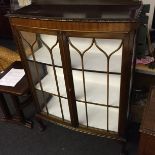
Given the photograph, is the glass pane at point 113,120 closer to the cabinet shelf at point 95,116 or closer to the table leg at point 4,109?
the cabinet shelf at point 95,116

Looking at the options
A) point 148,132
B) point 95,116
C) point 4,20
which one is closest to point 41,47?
point 95,116

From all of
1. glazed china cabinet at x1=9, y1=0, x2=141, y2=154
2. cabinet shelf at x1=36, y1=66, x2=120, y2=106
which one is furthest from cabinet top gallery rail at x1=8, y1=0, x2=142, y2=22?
cabinet shelf at x1=36, y1=66, x2=120, y2=106

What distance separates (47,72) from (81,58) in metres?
0.38

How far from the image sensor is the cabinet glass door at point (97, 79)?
117cm

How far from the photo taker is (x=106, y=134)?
152cm

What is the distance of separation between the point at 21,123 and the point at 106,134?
887 millimetres

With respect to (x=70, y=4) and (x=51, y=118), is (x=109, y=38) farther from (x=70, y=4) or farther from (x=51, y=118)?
(x=51, y=118)

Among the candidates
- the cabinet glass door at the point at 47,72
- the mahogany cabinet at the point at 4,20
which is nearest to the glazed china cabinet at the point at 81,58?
the cabinet glass door at the point at 47,72

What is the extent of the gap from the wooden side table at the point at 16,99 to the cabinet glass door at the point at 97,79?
52 cm

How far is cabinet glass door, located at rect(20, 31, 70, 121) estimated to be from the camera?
1.30m

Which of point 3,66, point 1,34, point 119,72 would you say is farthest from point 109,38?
point 1,34

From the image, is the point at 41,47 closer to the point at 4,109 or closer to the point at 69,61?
the point at 69,61

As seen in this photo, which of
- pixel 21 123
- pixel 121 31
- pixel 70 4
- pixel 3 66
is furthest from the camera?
pixel 3 66

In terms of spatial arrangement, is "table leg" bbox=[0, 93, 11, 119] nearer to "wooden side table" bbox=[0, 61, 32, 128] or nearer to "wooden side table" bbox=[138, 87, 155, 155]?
"wooden side table" bbox=[0, 61, 32, 128]
